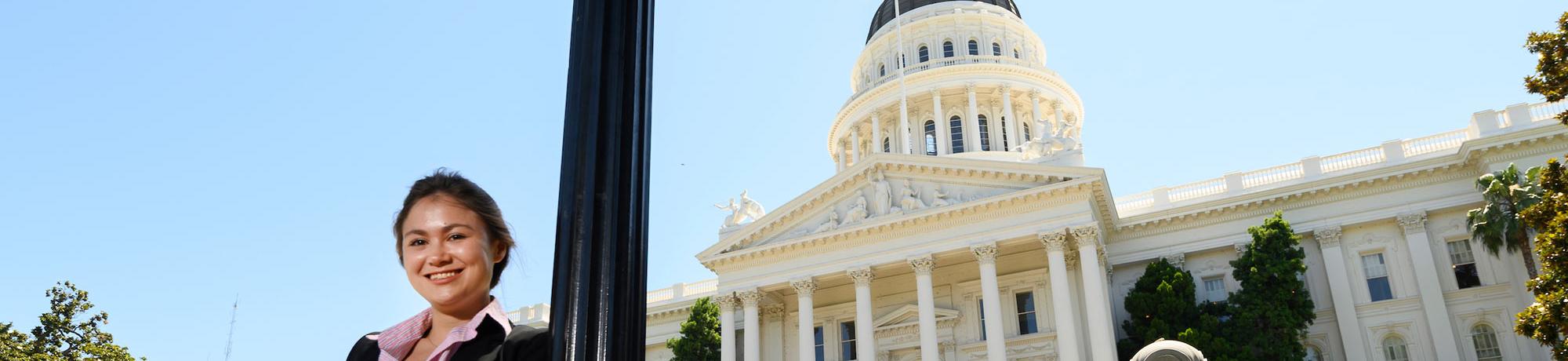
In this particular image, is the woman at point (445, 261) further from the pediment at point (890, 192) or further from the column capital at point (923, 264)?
the column capital at point (923, 264)

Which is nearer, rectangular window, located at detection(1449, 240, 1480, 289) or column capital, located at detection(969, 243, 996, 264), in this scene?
column capital, located at detection(969, 243, 996, 264)

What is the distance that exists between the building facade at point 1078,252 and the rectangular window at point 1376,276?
5 centimetres

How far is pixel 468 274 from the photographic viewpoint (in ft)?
6.75

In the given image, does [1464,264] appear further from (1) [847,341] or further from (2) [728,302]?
(2) [728,302]

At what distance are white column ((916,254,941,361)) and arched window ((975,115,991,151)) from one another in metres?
17.7

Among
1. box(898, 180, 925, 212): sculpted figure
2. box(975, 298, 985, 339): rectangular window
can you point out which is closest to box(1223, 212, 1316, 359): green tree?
box(975, 298, 985, 339): rectangular window

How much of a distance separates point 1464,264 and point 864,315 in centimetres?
1846

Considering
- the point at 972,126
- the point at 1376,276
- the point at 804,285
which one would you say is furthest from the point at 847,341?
the point at 1376,276

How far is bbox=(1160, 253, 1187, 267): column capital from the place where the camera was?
36.1m

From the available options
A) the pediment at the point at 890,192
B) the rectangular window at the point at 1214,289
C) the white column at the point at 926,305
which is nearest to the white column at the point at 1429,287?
the rectangular window at the point at 1214,289

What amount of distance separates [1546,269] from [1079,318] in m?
14.4

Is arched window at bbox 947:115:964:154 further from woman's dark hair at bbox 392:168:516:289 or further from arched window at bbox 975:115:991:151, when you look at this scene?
woman's dark hair at bbox 392:168:516:289

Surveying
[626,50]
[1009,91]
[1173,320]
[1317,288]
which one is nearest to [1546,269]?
[1173,320]

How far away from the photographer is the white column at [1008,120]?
5022cm
